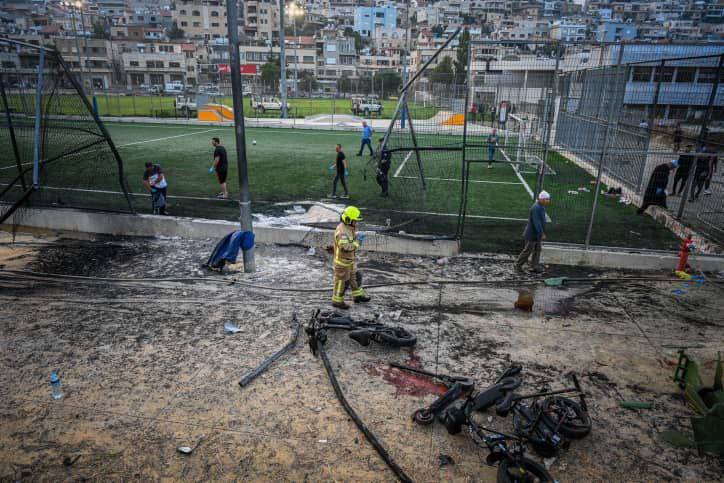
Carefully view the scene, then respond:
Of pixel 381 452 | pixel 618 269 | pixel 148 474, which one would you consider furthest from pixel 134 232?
pixel 618 269

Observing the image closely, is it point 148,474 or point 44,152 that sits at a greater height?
point 44,152

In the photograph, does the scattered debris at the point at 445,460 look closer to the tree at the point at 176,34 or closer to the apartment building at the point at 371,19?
the tree at the point at 176,34

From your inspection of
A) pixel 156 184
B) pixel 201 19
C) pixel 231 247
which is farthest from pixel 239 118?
pixel 201 19

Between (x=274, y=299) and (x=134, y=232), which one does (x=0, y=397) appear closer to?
(x=274, y=299)

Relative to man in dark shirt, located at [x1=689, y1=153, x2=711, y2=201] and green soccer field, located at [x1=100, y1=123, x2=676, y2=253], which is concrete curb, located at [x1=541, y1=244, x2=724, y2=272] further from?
man in dark shirt, located at [x1=689, y1=153, x2=711, y2=201]

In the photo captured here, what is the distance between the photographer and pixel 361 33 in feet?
487

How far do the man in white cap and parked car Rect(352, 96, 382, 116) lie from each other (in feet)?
98.6

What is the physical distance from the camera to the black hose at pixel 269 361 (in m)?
5.62

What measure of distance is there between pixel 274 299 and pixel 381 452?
3.94m

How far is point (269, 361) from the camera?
6.01 m

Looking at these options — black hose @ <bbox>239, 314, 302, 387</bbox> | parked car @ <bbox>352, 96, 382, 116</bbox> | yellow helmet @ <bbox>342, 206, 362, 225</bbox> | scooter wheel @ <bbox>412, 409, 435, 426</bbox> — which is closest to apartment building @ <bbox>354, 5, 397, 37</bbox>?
parked car @ <bbox>352, 96, 382, 116</bbox>

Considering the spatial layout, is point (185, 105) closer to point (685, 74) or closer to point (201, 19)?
point (685, 74)

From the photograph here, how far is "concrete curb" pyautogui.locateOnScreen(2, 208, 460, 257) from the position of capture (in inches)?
398

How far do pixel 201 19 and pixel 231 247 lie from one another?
115238 mm
